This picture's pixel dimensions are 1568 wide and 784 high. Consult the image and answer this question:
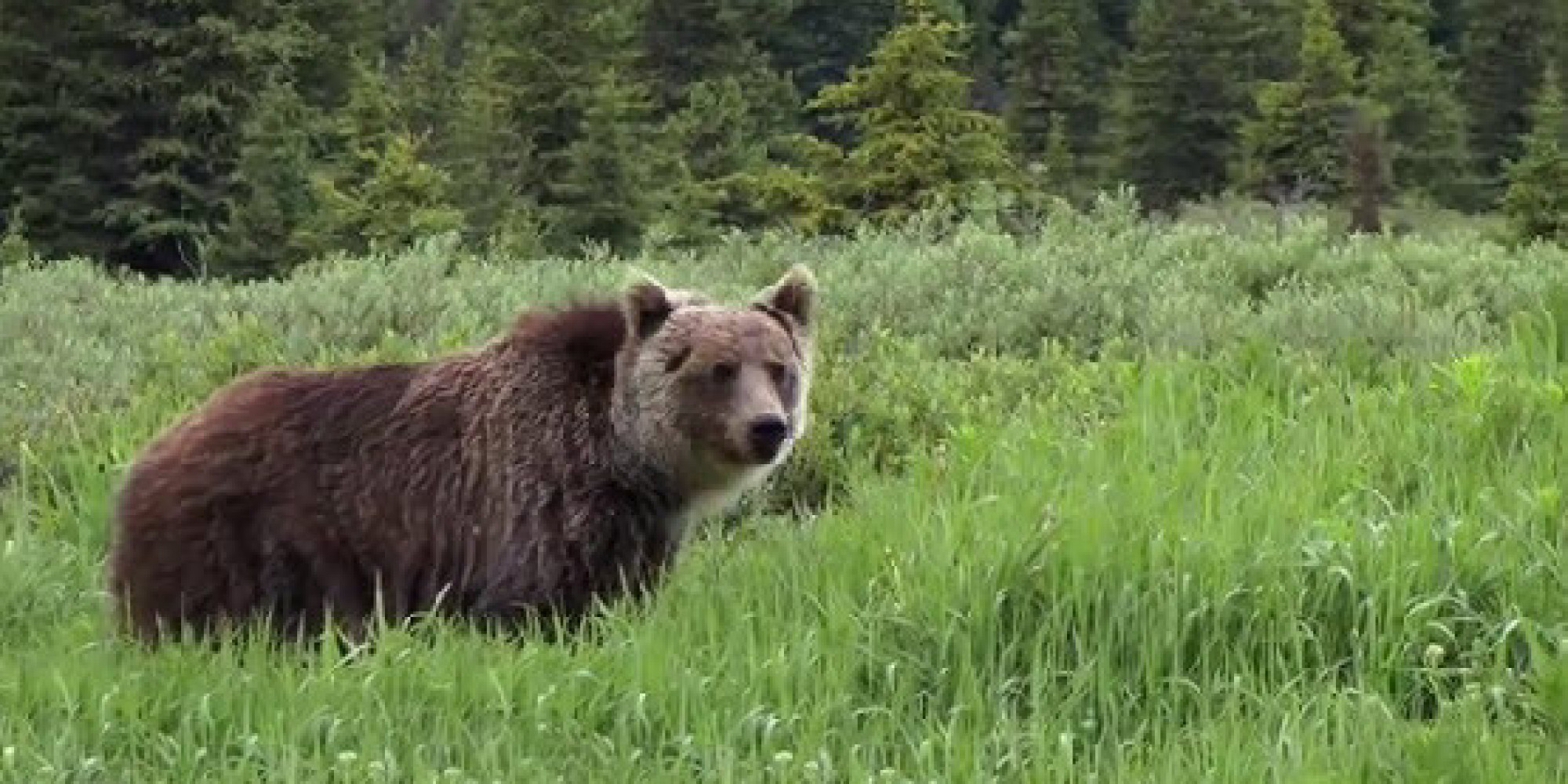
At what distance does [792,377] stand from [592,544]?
749 millimetres

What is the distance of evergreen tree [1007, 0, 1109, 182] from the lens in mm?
57219

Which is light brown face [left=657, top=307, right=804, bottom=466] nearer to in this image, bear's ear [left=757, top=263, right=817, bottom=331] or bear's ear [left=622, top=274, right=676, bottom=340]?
bear's ear [left=622, top=274, right=676, bottom=340]

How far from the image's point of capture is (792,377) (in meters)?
5.99

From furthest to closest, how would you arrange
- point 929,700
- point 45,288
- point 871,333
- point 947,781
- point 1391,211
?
point 1391,211 < point 45,288 < point 871,333 < point 929,700 < point 947,781

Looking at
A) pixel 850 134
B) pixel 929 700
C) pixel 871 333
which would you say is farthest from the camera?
pixel 850 134

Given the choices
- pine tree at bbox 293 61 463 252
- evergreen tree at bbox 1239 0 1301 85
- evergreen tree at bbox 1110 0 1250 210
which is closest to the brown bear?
pine tree at bbox 293 61 463 252

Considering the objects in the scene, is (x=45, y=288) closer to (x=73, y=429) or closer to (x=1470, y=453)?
(x=73, y=429)

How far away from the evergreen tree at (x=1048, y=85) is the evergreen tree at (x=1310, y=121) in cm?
953

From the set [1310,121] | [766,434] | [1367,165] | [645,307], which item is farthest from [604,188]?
[766,434]

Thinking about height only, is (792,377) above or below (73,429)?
above

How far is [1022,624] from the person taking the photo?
484cm

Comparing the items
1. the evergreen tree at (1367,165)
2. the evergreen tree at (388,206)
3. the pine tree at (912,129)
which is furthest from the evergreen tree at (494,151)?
the evergreen tree at (1367,165)

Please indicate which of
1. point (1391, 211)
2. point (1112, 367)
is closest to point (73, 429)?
point (1112, 367)

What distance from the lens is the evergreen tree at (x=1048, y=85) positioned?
57.2 metres
